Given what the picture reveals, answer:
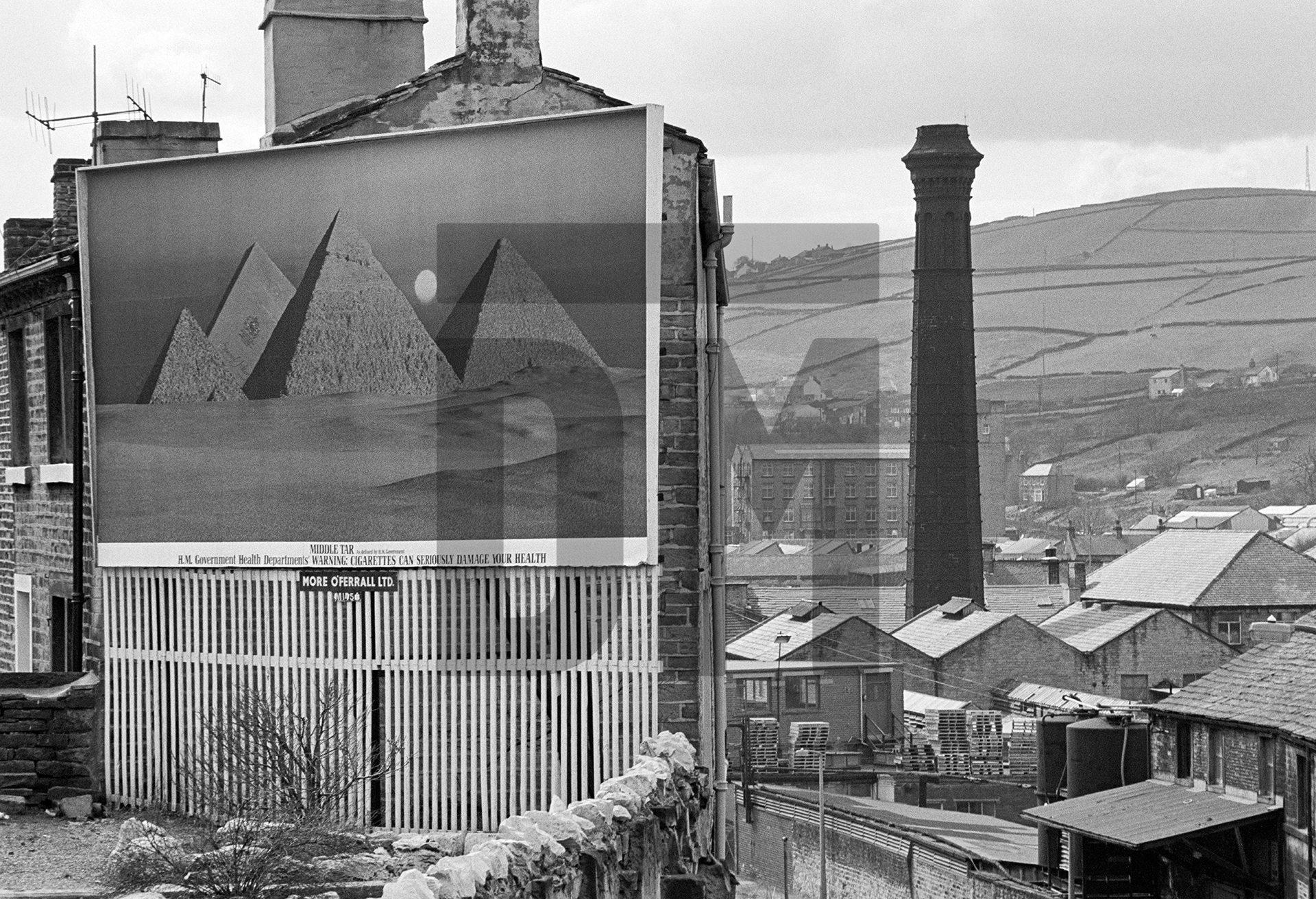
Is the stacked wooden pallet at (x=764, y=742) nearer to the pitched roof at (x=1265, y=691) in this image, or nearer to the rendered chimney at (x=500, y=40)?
the pitched roof at (x=1265, y=691)

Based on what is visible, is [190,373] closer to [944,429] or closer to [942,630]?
[942,630]

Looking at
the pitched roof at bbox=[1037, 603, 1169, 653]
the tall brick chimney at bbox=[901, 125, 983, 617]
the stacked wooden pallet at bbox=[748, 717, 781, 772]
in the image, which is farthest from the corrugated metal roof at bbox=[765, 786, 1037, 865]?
the tall brick chimney at bbox=[901, 125, 983, 617]

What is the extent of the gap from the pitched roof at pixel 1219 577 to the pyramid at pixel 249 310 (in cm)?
4729

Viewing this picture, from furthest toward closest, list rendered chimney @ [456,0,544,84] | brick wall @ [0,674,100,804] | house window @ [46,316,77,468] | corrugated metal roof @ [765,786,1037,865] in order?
corrugated metal roof @ [765,786,1037,865]
house window @ [46,316,77,468]
brick wall @ [0,674,100,804]
rendered chimney @ [456,0,544,84]

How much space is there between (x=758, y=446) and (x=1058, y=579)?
2706 centimetres

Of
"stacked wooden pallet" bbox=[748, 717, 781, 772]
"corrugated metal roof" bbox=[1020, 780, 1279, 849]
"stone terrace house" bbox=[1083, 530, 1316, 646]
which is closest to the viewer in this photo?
"corrugated metal roof" bbox=[1020, 780, 1279, 849]

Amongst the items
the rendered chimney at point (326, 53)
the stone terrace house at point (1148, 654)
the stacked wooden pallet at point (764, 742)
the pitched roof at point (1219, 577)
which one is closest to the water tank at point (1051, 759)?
the stacked wooden pallet at point (764, 742)

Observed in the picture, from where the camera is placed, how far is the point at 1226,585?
56.2 metres

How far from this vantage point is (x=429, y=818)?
11523 millimetres

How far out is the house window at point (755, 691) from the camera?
1983 inches

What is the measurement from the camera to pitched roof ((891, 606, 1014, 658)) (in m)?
55.4

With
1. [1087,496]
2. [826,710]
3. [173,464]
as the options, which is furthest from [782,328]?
[173,464]

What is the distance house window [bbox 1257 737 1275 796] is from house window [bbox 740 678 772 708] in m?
22.8

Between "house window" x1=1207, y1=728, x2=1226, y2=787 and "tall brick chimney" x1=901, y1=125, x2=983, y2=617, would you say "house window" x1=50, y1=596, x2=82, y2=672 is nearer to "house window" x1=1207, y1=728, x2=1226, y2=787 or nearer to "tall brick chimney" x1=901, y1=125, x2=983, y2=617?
"house window" x1=1207, y1=728, x2=1226, y2=787
